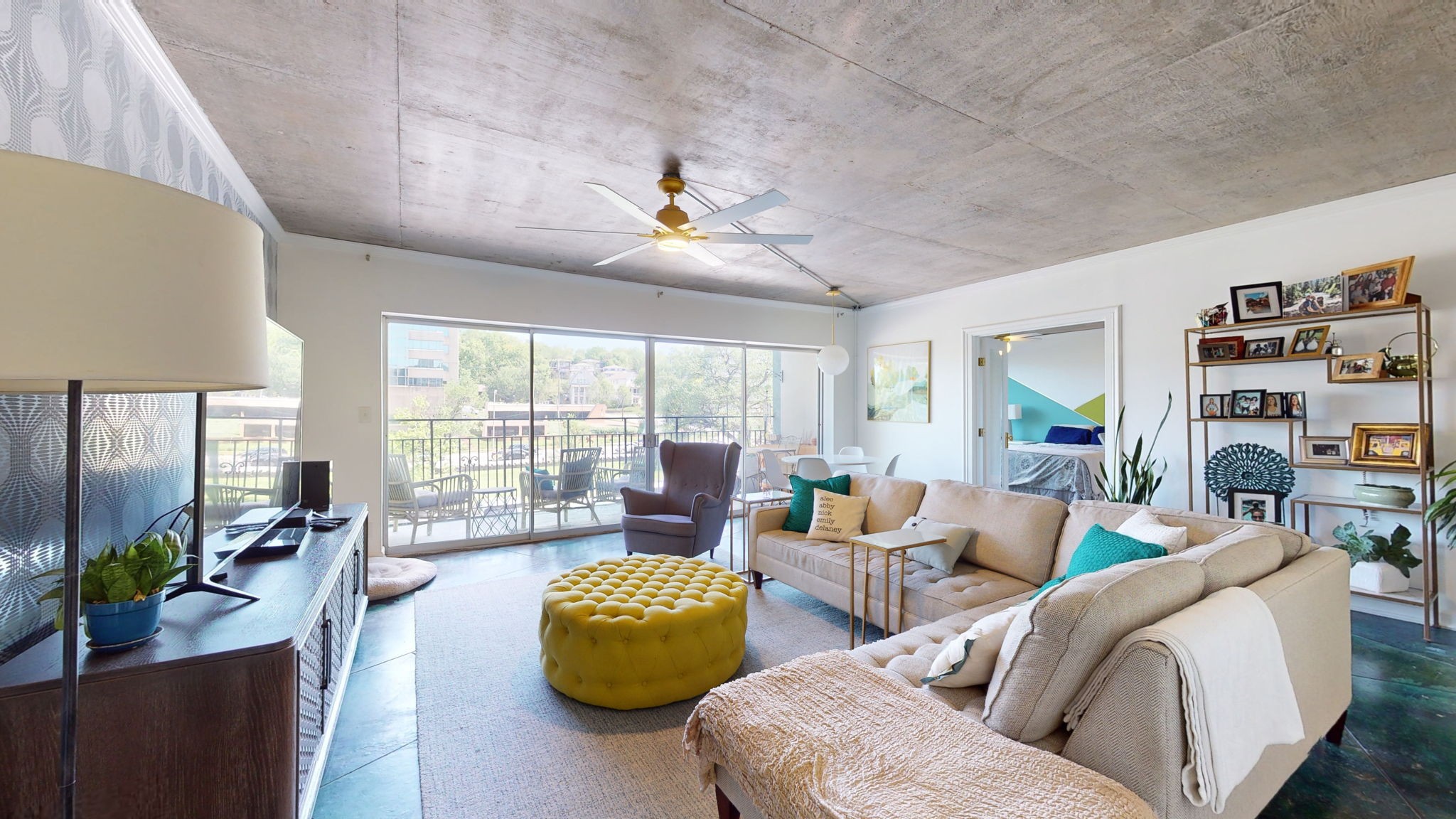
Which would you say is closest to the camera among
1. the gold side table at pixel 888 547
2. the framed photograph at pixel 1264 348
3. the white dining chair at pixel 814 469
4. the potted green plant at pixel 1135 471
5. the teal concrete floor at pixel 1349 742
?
the teal concrete floor at pixel 1349 742

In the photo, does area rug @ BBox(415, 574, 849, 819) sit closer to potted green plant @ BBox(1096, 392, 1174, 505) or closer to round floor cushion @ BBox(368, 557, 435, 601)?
round floor cushion @ BBox(368, 557, 435, 601)

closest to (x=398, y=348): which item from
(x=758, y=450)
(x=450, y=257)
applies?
(x=450, y=257)

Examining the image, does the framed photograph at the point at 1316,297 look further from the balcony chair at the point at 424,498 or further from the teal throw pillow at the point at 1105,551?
the balcony chair at the point at 424,498

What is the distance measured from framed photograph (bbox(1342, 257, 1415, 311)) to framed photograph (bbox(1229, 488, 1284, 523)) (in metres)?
1.16

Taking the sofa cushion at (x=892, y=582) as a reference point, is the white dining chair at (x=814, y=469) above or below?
above

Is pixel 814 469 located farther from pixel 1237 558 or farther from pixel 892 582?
pixel 1237 558

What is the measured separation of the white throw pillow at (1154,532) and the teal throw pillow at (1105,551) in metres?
0.08

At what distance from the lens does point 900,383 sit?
659 centimetres

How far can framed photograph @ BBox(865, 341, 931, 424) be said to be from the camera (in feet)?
20.6

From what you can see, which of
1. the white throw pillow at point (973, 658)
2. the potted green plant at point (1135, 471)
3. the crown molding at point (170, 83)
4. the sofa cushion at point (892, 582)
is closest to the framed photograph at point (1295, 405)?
the potted green plant at point (1135, 471)

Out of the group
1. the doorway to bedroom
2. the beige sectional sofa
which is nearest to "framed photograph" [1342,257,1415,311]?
the doorway to bedroom

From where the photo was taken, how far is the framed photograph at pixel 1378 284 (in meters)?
3.10

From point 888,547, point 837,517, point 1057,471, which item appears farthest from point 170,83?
point 1057,471

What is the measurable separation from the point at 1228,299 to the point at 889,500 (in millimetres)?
2842
